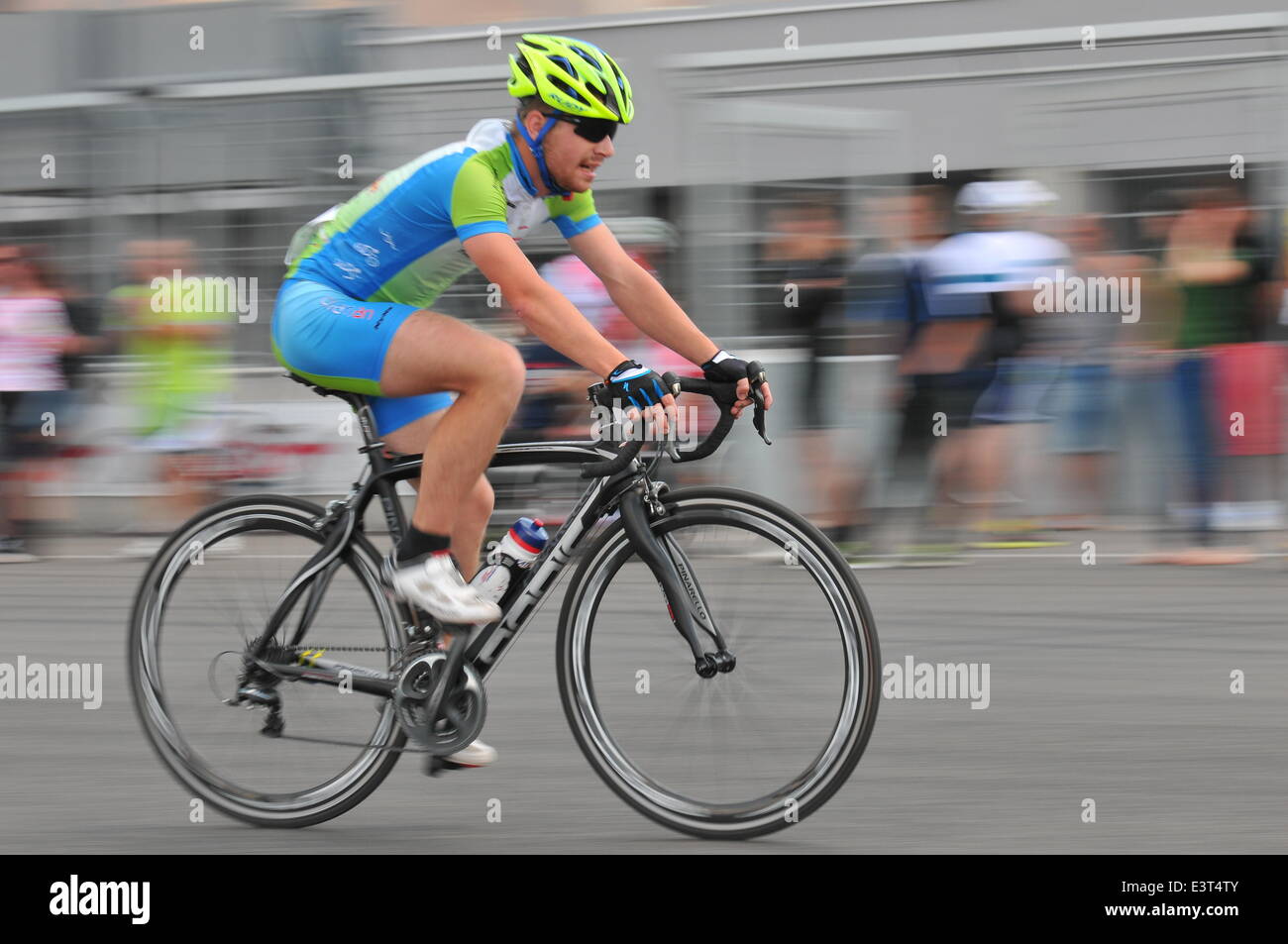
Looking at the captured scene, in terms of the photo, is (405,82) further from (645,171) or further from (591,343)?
(591,343)

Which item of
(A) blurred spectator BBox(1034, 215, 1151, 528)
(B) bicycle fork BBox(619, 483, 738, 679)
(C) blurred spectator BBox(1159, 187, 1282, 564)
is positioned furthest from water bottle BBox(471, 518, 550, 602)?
(A) blurred spectator BBox(1034, 215, 1151, 528)

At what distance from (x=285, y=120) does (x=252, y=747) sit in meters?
6.77

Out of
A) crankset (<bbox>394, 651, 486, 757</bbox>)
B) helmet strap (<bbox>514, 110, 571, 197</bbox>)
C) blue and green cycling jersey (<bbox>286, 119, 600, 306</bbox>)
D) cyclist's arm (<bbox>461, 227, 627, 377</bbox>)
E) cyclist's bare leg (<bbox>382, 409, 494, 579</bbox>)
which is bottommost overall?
crankset (<bbox>394, 651, 486, 757</bbox>)

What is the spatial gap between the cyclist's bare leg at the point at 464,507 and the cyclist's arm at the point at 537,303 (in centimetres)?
47

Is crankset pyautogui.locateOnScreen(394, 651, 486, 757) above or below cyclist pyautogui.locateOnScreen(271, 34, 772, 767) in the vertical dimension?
below

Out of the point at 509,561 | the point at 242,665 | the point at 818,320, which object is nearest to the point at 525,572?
the point at 509,561

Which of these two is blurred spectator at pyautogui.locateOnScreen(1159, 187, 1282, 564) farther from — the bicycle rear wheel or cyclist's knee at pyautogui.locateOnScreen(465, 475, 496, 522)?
the bicycle rear wheel

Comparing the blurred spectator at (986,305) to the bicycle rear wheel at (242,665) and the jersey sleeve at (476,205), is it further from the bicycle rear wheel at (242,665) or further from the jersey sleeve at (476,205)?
the jersey sleeve at (476,205)

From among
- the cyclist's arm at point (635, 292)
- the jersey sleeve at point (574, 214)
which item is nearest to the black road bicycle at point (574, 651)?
the cyclist's arm at point (635, 292)

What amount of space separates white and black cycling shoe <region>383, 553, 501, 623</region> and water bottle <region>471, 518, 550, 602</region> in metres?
0.03

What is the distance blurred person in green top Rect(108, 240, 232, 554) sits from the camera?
1050 cm

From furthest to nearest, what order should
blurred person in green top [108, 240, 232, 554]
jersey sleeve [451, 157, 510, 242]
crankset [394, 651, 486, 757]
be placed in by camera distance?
blurred person in green top [108, 240, 232, 554], crankset [394, 651, 486, 757], jersey sleeve [451, 157, 510, 242]

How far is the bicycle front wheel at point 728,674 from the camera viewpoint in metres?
4.35

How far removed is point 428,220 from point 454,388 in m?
0.40
